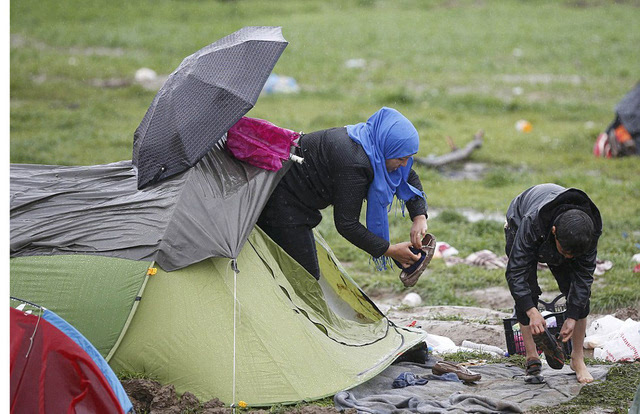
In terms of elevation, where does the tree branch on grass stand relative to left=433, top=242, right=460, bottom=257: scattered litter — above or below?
above

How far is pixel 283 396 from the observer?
177 inches

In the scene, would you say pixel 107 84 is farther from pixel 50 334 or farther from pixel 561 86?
pixel 50 334

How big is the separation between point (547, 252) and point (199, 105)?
2167mm

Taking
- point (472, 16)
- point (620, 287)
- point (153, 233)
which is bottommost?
point (620, 287)

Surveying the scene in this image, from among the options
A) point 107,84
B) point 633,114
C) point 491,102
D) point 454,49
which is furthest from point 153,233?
point 454,49

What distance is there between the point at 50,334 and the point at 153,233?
0.94 meters

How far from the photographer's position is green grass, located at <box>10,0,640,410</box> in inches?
343

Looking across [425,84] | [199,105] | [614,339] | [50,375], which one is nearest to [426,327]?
[614,339]

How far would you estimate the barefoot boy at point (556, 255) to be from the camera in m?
4.43

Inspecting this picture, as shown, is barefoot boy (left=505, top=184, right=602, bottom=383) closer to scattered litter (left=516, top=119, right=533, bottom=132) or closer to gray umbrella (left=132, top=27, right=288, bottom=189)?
gray umbrella (left=132, top=27, right=288, bottom=189)

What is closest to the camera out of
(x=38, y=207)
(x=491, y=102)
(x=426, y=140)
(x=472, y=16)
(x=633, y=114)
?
(x=38, y=207)

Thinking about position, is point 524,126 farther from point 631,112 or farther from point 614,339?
point 614,339

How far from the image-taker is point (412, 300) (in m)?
6.98

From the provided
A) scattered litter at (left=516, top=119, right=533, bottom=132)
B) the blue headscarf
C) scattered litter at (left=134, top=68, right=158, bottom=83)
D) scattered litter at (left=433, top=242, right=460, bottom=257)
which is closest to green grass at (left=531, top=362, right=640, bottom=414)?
the blue headscarf
